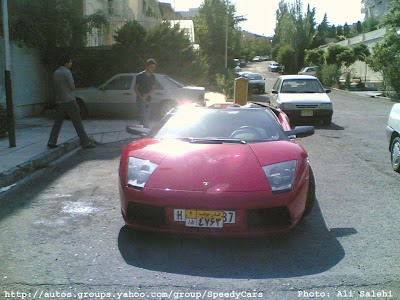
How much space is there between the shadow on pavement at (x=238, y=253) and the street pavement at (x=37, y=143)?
114 inches

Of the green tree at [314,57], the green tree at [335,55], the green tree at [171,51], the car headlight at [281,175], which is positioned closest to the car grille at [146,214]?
the car headlight at [281,175]

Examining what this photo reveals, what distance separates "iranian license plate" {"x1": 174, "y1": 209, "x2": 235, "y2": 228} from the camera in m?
3.66

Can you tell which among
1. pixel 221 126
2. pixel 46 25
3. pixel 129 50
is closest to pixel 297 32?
pixel 129 50

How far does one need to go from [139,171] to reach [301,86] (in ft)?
36.6

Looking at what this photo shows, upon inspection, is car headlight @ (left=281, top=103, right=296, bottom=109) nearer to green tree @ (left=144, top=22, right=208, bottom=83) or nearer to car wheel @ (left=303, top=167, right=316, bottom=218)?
green tree @ (left=144, top=22, right=208, bottom=83)

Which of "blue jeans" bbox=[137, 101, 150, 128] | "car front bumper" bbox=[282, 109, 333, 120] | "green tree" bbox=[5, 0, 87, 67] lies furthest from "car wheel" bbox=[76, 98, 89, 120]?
"car front bumper" bbox=[282, 109, 333, 120]

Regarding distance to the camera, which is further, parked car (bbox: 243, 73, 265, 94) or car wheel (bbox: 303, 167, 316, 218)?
parked car (bbox: 243, 73, 265, 94)

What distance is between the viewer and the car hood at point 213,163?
3.81 meters

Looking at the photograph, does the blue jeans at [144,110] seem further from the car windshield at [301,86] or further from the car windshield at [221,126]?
the car windshield at [301,86]

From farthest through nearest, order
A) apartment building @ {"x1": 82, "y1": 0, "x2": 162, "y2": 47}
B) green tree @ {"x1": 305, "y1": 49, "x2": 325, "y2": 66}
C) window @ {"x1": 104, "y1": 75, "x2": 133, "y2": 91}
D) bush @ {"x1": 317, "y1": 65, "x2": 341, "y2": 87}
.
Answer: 1. green tree @ {"x1": 305, "y1": 49, "x2": 325, "y2": 66}
2. bush @ {"x1": 317, "y1": 65, "x2": 341, "y2": 87}
3. apartment building @ {"x1": 82, "y1": 0, "x2": 162, "y2": 47}
4. window @ {"x1": 104, "y1": 75, "x2": 133, "y2": 91}

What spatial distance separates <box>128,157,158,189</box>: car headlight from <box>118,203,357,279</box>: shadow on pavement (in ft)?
1.70

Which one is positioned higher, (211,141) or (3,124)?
(211,141)

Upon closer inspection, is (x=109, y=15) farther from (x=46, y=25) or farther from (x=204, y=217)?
(x=204, y=217)

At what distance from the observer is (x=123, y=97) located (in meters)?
13.4
